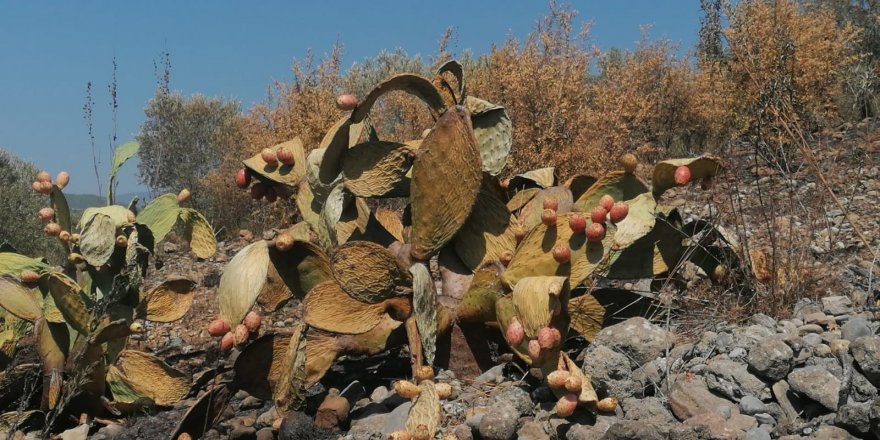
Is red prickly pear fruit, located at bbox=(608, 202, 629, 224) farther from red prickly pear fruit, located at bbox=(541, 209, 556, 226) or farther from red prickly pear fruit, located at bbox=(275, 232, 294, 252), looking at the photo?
red prickly pear fruit, located at bbox=(275, 232, 294, 252)

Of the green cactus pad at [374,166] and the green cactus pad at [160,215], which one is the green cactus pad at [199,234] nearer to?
the green cactus pad at [160,215]

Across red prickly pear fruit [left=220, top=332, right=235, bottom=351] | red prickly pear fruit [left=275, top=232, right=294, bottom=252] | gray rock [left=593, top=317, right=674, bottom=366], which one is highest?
red prickly pear fruit [left=275, top=232, right=294, bottom=252]

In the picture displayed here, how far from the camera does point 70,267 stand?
11.5ft

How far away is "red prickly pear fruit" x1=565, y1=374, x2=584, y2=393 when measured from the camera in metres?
2.32

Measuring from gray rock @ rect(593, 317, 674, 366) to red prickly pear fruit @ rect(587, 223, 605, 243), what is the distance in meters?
0.33

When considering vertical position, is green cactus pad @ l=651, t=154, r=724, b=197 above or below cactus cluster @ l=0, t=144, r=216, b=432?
above

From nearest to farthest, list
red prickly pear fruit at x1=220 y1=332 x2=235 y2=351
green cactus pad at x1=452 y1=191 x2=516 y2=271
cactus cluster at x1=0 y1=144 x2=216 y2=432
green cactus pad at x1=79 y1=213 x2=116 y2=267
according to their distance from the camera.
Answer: red prickly pear fruit at x1=220 y1=332 x2=235 y2=351, cactus cluster at x1=0 y1=144 x2=216 y2=432, green cactus pad at x1=79 y1=213 x2=116 y2=267, green cactus pad at x1=452 y1=191 x2=516 y2=271

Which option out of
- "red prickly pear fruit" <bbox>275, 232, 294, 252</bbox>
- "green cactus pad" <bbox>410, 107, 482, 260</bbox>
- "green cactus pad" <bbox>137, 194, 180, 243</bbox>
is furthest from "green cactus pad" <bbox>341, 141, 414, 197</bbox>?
"green cactus pad" <bbox>137, 194, 180, 243</bbox>

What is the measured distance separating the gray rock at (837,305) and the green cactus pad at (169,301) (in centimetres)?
249

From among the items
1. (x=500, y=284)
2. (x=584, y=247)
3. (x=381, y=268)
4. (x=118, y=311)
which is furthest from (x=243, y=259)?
(x=584, y=247)

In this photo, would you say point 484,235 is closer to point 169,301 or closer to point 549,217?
point 549,217

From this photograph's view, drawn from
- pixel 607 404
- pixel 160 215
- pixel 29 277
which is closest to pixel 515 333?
pixel 607 404

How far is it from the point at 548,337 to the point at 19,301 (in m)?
2.10

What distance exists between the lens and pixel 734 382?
93.4 inches
